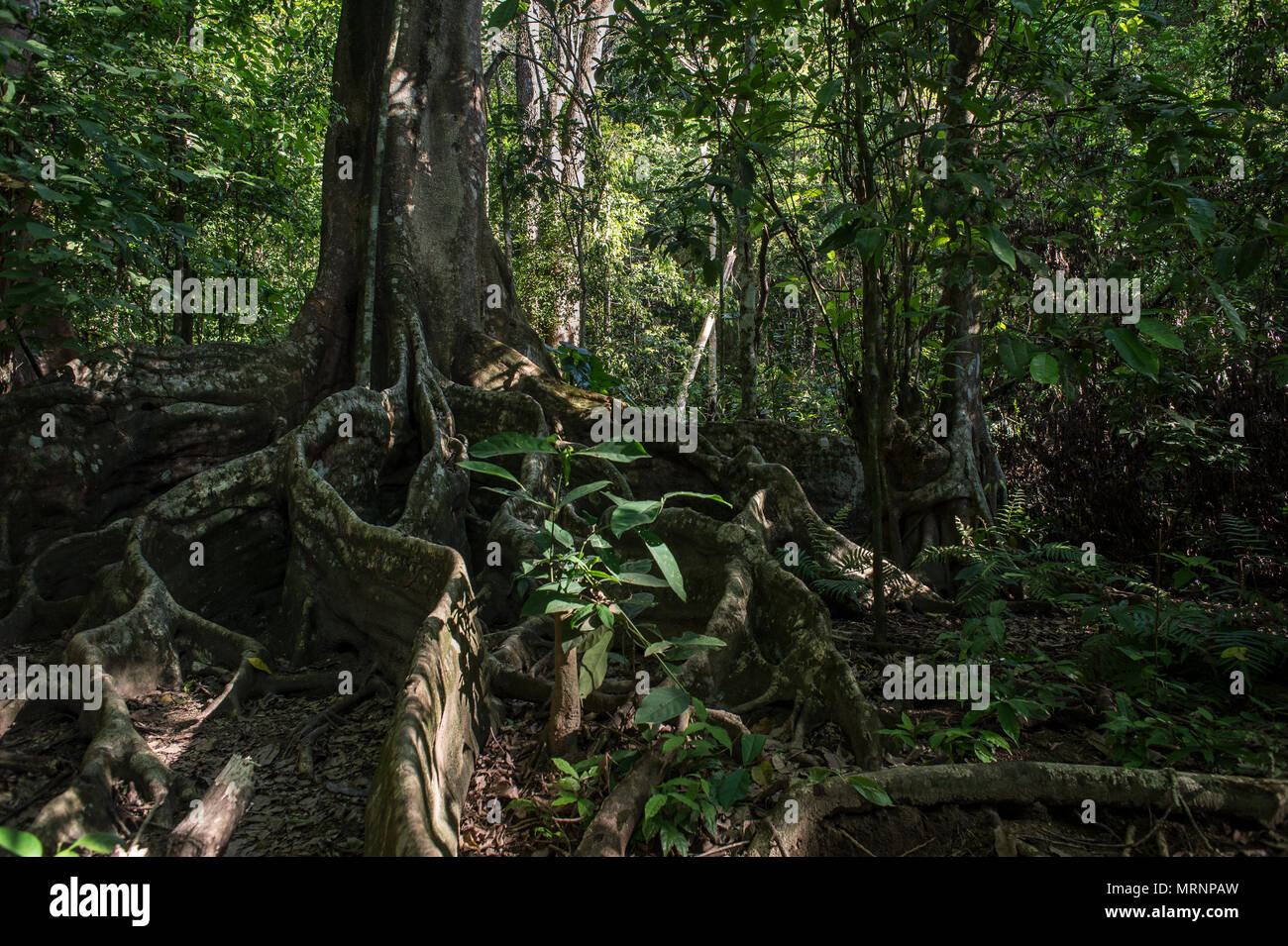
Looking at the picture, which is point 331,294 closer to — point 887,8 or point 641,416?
point 641,416

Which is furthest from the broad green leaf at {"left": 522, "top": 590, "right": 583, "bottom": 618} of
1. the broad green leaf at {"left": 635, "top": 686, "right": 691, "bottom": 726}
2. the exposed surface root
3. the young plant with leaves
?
the exposed surface root

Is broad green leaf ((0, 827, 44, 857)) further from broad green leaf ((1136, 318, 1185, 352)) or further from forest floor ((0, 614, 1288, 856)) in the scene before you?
broad green leaf ((1136, 318, 1185, 352))

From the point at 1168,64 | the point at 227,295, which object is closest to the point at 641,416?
the point at 227,295

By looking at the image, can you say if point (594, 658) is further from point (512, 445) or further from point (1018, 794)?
point (1018, 794)

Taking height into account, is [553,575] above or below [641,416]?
below

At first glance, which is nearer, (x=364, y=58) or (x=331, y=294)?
(x=331, y=294)

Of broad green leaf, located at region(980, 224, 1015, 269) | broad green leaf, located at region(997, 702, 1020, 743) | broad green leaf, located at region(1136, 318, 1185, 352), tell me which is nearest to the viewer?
broad green leaf, located at region(1136, 318, 1185, 352)

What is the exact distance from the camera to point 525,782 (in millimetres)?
3002

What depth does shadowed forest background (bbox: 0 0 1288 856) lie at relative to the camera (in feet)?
8.71

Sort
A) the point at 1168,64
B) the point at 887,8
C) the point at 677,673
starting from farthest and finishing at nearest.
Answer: the point at 1168,64, the point at 887,8, the point at 677,673

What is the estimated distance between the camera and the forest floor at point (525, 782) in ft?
8.23

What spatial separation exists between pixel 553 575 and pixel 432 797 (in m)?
0.80

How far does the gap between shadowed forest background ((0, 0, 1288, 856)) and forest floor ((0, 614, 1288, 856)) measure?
0.06ft
